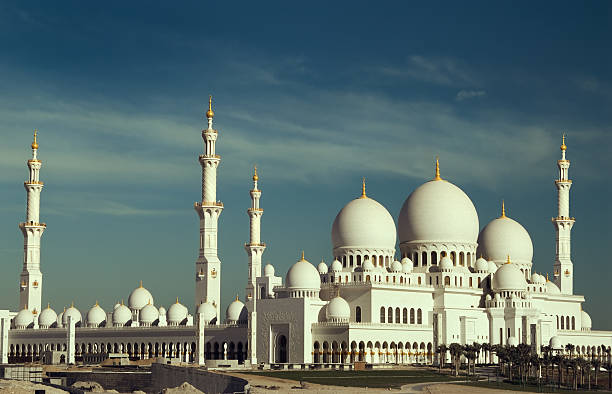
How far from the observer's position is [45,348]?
99.5 metres

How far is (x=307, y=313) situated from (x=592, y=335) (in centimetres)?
2537

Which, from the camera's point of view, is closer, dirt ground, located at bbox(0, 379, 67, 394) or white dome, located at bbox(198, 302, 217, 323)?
dirt ground, located at bbox(0, 379, 67, 394)

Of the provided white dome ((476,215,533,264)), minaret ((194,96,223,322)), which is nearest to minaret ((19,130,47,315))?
minaret ((194,96,223,322))

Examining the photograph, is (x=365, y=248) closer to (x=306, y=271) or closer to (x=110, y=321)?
(x=306, y=271)

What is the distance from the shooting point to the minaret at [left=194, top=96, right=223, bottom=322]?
89438mm

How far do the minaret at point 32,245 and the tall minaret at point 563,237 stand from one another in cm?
4545

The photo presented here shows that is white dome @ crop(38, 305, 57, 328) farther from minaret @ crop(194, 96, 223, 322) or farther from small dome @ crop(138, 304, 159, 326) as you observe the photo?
minaret @ crop(194, 96, 223, 322)

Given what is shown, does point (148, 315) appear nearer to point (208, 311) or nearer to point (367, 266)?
point (208, 311)

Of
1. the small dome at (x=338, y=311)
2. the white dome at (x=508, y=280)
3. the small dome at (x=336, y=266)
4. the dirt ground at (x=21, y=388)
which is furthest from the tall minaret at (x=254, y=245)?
the dirt ground at (x=21, y=388)

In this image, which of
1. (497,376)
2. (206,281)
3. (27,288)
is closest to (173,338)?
(206,281)

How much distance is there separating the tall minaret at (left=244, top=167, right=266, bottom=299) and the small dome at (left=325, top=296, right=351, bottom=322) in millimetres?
15169

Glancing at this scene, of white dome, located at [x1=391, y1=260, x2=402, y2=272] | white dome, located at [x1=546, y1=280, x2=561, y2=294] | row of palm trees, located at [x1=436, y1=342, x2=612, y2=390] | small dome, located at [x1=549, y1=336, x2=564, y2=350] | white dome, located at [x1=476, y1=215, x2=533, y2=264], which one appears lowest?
row of palm trees, located at [x1=436, y1=342, x2=612, y2=390]

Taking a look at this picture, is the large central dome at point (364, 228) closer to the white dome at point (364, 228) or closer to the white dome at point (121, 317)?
the white dome at point (364, 228)

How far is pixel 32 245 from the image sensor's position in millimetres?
101812
